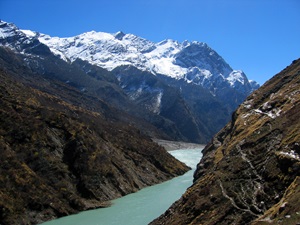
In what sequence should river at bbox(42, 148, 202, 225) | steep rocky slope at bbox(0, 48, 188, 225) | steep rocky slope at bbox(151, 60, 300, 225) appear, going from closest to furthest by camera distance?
1. steep rocky slope at bbox(151, 60, 300, 225)
2. river at bbox(42, 148, 202, 225)
3. steep rocky slope at bbox(0, 48, 188, 225)

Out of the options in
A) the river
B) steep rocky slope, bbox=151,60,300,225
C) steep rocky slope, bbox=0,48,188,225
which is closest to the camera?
steep rocky slope, bbox=151,60,300,225

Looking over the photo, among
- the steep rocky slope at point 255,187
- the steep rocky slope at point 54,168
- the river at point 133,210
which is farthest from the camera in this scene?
the steep rocky slope at point 54,168

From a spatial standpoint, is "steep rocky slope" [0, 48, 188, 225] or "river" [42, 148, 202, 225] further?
"steep rocky slope" [0, 48, 188, 225]

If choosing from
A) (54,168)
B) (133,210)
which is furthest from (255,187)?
(54,168)

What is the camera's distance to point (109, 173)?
113375 mm

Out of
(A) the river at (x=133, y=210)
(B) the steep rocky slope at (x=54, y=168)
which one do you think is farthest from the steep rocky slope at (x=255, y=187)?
(B) the steep rocky slope at (x=54, y=168)

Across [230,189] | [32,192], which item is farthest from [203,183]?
[32,192]

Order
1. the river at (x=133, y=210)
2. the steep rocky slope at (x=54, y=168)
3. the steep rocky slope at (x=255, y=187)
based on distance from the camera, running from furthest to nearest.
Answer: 1. the steep rocky slope at (x=54, y=168)
2. the river at (x=133, y=210)
3. the steep rocky slope at (x=255, y=187)

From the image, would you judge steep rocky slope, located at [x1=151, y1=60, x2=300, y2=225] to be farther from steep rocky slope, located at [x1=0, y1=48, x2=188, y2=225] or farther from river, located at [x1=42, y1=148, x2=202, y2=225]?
steep rocky slope, located at [x1=0, y1=48, x2=188, y2=225]

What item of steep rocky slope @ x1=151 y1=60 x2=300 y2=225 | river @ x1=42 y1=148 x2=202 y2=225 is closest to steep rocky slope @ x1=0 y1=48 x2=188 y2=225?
river @ x1=42 y1=148 x2=202 y2=225

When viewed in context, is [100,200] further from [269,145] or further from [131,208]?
[269,145]

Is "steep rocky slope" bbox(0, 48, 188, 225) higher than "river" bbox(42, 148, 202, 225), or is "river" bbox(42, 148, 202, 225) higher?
"steep rocky slope" bbox(0, 48, 188, 225)

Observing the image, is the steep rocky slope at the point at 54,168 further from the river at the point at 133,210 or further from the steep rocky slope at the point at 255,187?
the steep rocky slope at the point at 255,187

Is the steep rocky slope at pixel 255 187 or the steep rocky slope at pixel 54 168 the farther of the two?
the steep rocky slope at pixel 54 168
